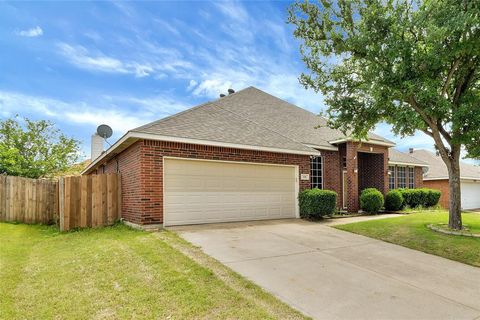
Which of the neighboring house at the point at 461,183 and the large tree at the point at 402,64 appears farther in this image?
the neighboring house at the point at 461,183

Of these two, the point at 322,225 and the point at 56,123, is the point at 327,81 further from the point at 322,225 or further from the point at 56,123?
the point at 56,123

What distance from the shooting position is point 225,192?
1040 cm

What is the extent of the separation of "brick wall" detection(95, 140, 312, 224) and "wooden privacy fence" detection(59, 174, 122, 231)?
0.42 metres

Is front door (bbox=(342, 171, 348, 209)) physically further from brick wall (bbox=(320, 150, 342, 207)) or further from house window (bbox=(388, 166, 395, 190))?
house window (bbox=(388, 166, 395, 190))

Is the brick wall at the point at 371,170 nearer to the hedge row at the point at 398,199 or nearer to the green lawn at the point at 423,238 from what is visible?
the hedge row at the point at 398,199

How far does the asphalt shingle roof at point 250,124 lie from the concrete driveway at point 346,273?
326cm

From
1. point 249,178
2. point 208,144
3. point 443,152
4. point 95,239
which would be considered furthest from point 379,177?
point 95,239

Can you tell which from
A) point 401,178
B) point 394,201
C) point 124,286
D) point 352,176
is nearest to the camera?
point 124,286

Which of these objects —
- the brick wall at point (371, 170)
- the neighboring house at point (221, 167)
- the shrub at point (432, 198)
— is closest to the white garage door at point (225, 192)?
the neighboring house at point (221, 167)

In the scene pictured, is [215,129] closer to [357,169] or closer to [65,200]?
[65,200]

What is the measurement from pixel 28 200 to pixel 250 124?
9.46 meters

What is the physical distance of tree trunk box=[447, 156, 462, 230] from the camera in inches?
363

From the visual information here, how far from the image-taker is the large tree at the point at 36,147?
2325 cm

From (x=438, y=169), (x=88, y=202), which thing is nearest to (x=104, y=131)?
(x=88, y=202)
